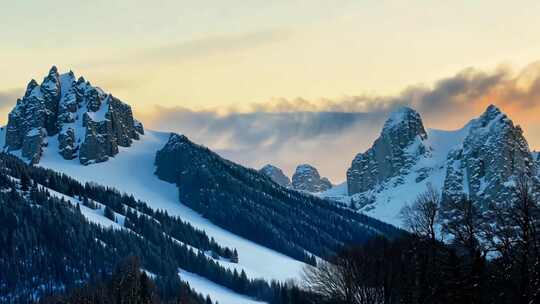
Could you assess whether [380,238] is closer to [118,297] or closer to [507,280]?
[507,280]

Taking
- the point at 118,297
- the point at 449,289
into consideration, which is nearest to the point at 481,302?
the point at 449,289

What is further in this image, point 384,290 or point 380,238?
point 380,238

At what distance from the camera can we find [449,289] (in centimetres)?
5219

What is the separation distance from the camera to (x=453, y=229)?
52.3 metres

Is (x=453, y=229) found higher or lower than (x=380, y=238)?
lower

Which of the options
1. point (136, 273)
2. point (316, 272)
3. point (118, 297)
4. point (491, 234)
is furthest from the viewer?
point (136, 273)

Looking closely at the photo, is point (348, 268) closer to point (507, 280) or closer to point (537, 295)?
point (507, 280)

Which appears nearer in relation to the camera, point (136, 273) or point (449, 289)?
point (449, 289)

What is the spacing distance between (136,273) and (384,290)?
3627 inches

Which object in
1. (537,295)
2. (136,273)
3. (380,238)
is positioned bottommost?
(537,295)

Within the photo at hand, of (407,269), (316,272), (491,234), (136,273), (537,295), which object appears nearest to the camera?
(537,295)

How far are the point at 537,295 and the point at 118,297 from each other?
4129 inches

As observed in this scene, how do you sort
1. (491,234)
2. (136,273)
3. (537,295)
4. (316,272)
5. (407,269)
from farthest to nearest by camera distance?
1. (136,273)
2. (316,272)
3. (407,269)
4. (491,234)
5. (537,295)

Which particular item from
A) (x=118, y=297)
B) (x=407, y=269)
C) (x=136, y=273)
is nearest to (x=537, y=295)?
(x=407, y=269)
